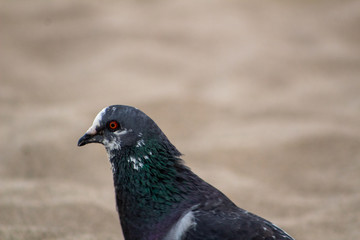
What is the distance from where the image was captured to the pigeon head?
3.32 metres

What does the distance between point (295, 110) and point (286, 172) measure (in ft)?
4.30

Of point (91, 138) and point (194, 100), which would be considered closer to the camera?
point (91, 138)

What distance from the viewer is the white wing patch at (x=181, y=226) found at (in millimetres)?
3014

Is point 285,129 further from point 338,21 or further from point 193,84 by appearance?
point 338,21

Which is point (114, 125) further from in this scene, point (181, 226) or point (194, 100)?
point (194, 100)

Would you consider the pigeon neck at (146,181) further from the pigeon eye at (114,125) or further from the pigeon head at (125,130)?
the pigeon eye at (114,125)

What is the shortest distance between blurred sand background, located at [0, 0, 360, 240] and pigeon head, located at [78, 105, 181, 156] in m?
1.44

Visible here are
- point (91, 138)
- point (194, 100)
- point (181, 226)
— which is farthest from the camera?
point (194, 100)

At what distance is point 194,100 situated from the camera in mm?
7031

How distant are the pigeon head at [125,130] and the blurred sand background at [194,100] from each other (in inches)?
56.6

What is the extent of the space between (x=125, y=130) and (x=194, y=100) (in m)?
3.75

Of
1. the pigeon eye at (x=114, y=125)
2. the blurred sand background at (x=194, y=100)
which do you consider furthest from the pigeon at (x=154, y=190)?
the blurred sand background at (x=194, y=100)

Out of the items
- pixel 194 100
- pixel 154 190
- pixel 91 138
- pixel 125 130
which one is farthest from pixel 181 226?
pixel 194 100

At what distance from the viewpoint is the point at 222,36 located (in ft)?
27.2
